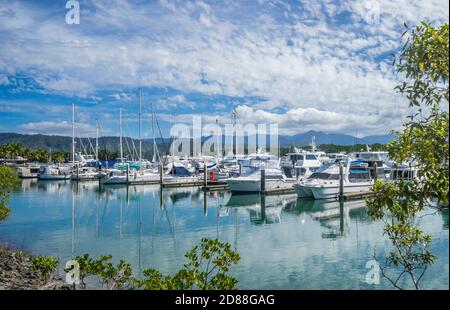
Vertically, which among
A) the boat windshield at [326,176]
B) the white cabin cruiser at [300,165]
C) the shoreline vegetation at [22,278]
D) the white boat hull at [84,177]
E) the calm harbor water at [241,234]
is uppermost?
the white cabin cruiser at [300,165]

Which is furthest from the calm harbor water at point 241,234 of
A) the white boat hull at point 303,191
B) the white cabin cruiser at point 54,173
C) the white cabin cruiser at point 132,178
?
the white cabin cruiser at point 54,173

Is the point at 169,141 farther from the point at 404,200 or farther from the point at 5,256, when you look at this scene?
the point at 404,200

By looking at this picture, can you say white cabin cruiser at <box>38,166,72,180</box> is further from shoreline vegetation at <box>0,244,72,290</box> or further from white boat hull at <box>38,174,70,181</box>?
shoreline vegetation at <box>0,244,72,290</box>

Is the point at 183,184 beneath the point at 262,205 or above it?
above

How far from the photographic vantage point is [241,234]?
72.1 ft

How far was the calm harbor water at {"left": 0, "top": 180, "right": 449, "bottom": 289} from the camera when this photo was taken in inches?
551

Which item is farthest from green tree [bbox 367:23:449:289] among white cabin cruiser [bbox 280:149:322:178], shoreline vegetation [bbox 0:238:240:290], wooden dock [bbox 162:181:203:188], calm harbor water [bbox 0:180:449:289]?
wooden dock [bbox 162:181:203:188]

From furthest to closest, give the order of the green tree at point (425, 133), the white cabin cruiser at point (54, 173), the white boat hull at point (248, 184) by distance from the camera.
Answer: the white cabin cruiser at point (54, 173) → the white boat hull at point (248, 184) → the green tree at point (425, 133)

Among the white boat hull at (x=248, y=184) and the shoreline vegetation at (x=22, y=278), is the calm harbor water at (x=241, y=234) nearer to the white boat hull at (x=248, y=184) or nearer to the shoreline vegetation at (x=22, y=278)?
the white boat hull at (x=248, y=184)

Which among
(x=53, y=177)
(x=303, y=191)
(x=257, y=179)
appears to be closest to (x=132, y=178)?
(x=53, y=177)

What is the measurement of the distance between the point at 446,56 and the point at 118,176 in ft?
178

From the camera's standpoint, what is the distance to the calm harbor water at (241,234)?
14008 millimetres

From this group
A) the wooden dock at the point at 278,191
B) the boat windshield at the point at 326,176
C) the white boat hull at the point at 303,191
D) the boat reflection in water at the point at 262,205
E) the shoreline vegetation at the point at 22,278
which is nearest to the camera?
the shoreline vegetation at the point at 22,278

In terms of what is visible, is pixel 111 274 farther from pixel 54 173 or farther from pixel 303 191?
pixel 54 173
